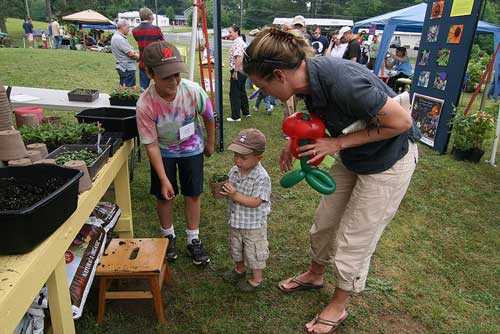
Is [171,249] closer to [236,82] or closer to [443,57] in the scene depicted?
[236,82]

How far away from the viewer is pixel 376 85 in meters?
1.50

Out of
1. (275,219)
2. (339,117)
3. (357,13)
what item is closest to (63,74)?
(275,219)

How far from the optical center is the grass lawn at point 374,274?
217cm

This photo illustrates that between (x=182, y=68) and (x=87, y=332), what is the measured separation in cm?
155

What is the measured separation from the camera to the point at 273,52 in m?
1.45

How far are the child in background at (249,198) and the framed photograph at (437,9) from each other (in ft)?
15.6

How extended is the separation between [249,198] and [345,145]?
0.69m

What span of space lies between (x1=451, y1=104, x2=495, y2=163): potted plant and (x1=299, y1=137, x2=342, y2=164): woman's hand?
13.6 ft

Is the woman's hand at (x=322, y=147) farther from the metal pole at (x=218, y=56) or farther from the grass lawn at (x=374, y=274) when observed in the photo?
the metal pole at (x=218, y=56)

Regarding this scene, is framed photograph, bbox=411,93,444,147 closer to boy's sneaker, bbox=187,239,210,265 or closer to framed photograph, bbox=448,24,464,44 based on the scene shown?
framed photograph, bbox=448,24,464,44

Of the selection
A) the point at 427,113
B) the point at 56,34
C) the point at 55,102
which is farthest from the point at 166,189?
the point at 56,34

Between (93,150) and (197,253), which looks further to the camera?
(197,253)

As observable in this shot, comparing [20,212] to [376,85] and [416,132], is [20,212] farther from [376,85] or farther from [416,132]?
[416,132]

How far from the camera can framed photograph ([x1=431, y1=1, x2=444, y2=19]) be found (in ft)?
17.6
